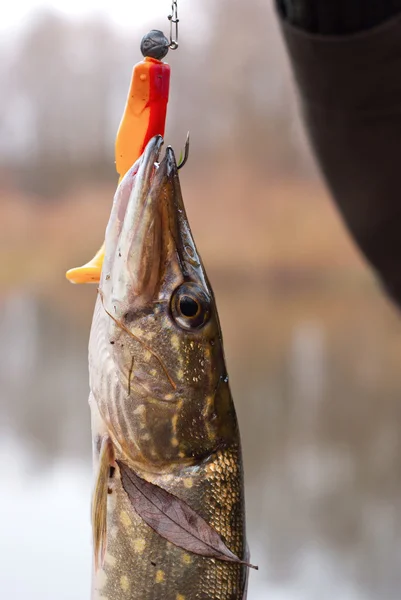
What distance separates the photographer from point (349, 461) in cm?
454

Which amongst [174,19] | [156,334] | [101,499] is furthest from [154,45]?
[101,499]

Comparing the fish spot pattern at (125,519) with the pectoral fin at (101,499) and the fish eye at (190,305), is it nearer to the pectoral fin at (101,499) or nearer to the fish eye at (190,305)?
the pectoral fin at (101,499)

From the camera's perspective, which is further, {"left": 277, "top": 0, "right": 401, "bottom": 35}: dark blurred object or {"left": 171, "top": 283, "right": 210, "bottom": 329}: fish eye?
{"left": 171, "top": 283, "right": 210, "bottom": 329}: fish eye

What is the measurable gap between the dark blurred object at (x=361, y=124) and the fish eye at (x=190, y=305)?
0.19 m

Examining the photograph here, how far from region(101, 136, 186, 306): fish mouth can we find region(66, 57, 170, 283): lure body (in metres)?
0.02

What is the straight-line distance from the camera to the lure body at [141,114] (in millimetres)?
695

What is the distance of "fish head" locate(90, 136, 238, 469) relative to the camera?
0.69 metres

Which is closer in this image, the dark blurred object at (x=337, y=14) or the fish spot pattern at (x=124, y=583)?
the dark blurred object at (x=337, y=14)

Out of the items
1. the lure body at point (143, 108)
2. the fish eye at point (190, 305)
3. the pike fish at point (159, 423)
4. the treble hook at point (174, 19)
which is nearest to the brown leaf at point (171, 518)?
the pike fish at point (159, 423)

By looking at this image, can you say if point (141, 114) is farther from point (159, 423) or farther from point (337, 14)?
point (159, 423)

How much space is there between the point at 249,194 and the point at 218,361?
457 centimetres

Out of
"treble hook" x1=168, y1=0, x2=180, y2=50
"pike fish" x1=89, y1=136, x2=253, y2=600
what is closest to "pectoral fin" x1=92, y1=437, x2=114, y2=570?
"pike fish" x1=89, y1=136, x2=253, y2=600

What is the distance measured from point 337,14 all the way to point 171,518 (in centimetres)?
49

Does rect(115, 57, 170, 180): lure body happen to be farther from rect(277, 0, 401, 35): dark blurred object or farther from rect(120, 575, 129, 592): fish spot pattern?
rect(120, 575, 129, 592): fish spot pattern
